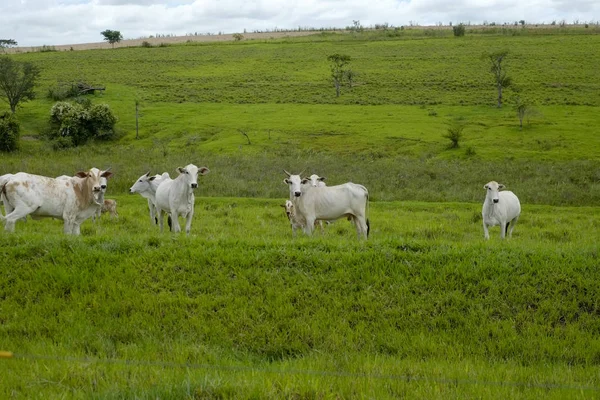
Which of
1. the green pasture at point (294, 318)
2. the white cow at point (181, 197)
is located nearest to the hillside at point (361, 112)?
the white cow at point (181, 197)

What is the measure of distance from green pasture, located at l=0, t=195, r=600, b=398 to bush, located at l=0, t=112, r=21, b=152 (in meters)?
48.5

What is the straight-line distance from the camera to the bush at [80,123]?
61.1 m

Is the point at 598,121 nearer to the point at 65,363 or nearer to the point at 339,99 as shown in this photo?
the point at 339,99

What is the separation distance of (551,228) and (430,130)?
3952 centimetres

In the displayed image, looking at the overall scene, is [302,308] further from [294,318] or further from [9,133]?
[9,133]

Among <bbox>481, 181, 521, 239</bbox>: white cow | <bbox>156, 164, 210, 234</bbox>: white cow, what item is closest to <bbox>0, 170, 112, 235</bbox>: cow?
<bbox>156, 164, 210, 234</bbox>: white cow

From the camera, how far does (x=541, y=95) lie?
7281cm

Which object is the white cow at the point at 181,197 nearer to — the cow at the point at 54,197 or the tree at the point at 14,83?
the cow at the point at 54,197

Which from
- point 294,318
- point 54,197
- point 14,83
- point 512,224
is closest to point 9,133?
point 14,83

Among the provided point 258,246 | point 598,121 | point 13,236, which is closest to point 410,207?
point 258,246

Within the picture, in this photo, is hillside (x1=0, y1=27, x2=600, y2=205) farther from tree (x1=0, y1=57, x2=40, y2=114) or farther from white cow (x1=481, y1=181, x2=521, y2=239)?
white cow (x1=481, y1=181, x2=521, y2=239)

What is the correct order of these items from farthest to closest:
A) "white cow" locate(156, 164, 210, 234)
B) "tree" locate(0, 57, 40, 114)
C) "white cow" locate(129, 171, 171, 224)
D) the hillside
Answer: "tree" locate(0, 57, 40, 114) → the hillside → "white cow" locate(129, 171, 171, 224) → "white cow" locate(156, 164, 210, 234)

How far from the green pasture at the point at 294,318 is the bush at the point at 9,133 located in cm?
4854

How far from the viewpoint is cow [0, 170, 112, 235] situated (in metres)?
14.2
